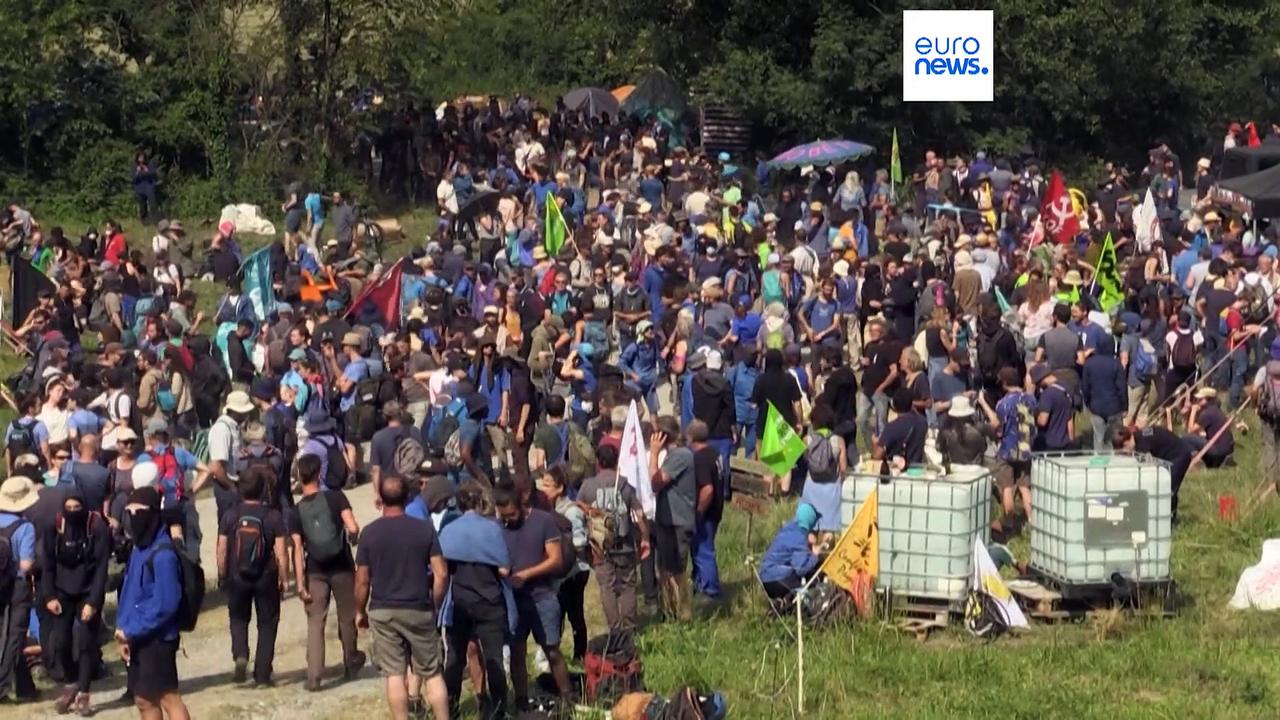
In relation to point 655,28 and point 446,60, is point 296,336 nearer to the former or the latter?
point 655,28

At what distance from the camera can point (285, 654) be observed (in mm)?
14977

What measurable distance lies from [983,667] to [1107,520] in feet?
4.67

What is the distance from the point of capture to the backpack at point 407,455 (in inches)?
619

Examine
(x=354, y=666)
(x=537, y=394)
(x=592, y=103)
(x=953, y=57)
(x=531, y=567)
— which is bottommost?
(x=354, y=666)

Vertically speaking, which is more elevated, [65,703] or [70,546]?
[70,546]

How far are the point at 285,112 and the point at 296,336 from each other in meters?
16.8

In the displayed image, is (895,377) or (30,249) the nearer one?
(895,377)

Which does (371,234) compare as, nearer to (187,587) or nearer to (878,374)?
(878,374)

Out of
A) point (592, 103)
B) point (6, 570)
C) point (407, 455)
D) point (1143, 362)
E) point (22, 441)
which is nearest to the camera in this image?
point (6, 570)

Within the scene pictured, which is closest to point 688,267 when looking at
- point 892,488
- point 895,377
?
point 895,377

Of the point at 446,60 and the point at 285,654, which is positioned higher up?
the point at 446,60

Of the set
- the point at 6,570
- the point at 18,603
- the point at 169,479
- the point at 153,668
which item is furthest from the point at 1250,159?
the point at 153,668

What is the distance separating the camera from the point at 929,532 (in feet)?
48.0

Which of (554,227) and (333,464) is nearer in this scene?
(333,464)
